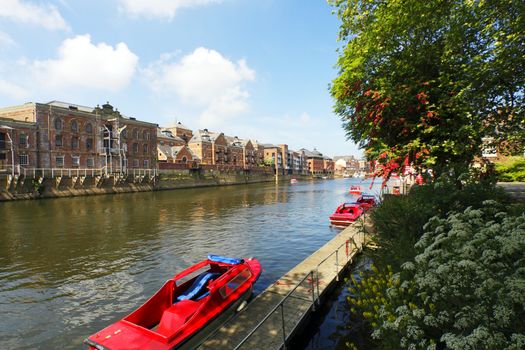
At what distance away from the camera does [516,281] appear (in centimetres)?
406

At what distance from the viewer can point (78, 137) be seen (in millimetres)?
58219

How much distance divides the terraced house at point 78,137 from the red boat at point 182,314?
54.0 meters

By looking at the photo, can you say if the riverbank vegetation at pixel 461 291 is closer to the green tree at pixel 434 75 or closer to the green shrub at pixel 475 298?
the green shrub at pixel 475 298

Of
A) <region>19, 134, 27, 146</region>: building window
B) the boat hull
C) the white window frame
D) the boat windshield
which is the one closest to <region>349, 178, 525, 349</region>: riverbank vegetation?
the boat hull

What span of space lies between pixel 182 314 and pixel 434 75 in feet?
45.9

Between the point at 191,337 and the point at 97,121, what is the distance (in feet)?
212

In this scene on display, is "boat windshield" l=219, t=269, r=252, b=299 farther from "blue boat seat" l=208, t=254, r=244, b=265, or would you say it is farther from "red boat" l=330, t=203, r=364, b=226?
"red boat" l=330, t=203, r=364, b=226

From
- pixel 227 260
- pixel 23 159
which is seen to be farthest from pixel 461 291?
pixel 23 159

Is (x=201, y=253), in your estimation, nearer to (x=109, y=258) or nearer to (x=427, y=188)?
(x=109, y=258)

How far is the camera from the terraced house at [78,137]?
5083 cm

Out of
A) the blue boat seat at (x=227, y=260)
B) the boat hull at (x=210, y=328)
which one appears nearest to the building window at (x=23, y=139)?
the blue boat seat at (x=227, y=260)

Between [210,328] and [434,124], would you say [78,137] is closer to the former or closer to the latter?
[210,328]

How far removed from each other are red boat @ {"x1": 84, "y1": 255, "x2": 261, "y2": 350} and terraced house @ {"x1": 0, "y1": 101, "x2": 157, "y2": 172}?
53983 mm

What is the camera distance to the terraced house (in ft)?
167
